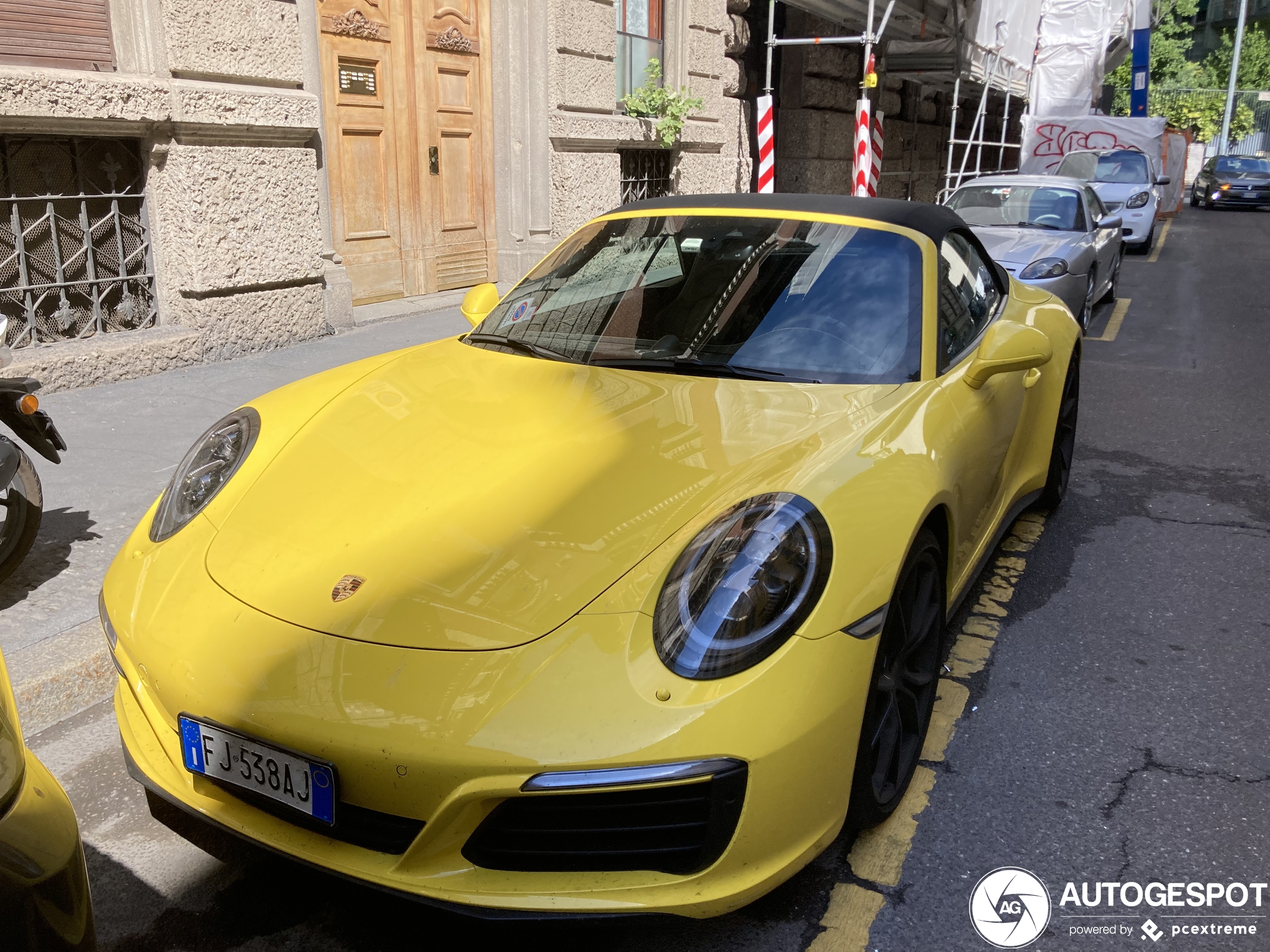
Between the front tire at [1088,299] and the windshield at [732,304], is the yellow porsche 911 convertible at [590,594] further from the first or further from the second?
the front tire at [1088,299]

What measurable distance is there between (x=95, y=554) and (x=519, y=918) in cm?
263

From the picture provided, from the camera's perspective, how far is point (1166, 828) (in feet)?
8.35

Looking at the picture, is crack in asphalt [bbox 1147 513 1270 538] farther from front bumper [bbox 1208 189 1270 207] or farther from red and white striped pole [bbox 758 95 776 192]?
front bumper [bbox 1208 189 1270 207]

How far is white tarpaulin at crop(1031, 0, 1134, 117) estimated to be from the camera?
22438mm

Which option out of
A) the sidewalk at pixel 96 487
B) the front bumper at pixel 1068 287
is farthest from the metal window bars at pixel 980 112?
the sidewalk at pixel 96 487

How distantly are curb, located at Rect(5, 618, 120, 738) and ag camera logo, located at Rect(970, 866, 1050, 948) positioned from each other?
2.29m

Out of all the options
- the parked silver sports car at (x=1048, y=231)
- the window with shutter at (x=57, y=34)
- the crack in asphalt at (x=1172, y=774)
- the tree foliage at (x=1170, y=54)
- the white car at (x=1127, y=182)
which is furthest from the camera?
the tree foliage at (x=1170, y=54)

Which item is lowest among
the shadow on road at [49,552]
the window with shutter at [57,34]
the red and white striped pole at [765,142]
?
the shadow on road at [49,552]

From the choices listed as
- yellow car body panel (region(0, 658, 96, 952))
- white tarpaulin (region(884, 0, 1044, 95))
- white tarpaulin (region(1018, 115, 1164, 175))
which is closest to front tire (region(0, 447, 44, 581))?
yellow car body panel (region(0, 658, 96, 952))

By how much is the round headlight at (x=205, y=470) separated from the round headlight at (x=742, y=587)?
1243 millimetres

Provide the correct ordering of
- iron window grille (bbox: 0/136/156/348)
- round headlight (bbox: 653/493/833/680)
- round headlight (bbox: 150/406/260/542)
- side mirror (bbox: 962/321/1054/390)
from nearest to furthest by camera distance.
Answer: round headlight (bbox: 653/493/833/680)
round headlight (bbox: 150/406/260/542)
side mirror (bbox: 962/321/1054/390)
iron window grille (bbox: 0/136/156/348)

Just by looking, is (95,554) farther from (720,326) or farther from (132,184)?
(132,184)

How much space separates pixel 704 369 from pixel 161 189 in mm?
4862

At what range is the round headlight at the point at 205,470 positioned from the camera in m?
2.58
